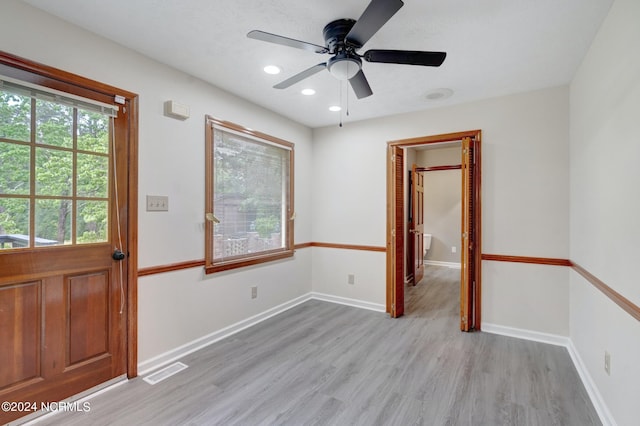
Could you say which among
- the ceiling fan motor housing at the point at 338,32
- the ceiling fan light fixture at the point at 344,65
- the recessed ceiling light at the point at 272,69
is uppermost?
the recessed ceiling light at the point at 272,69

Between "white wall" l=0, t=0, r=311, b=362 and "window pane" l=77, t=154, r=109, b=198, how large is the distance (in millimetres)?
237

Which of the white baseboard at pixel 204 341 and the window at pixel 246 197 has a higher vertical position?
the window at pixel 246 197

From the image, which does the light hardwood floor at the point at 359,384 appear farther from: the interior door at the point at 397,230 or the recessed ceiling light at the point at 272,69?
the recessed ceiling light at the point at 272,69

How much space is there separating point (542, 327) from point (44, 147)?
4.36 metres

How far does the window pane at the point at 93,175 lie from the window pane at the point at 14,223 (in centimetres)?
31

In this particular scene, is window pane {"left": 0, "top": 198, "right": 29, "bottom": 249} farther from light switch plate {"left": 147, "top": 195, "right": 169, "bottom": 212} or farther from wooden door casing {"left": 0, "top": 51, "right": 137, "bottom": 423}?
light switch plate {"left": 147, "top": 195, "right": 169, "bottom": 212}

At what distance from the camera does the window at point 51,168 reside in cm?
174

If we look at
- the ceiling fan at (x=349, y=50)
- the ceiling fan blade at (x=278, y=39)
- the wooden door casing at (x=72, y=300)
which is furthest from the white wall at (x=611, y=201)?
the wooden door casing at (x=72, y=300)

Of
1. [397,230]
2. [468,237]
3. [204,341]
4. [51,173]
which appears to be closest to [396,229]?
[397,230]

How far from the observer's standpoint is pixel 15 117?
5.75 ft

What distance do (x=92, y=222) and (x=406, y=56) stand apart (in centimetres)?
238

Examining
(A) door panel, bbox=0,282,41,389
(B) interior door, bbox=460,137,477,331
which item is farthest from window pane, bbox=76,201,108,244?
(B) interior door, bbox=460,137,477,331

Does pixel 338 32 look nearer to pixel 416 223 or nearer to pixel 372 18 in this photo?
pixel 372 18

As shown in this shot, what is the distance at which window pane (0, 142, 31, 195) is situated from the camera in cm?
172
